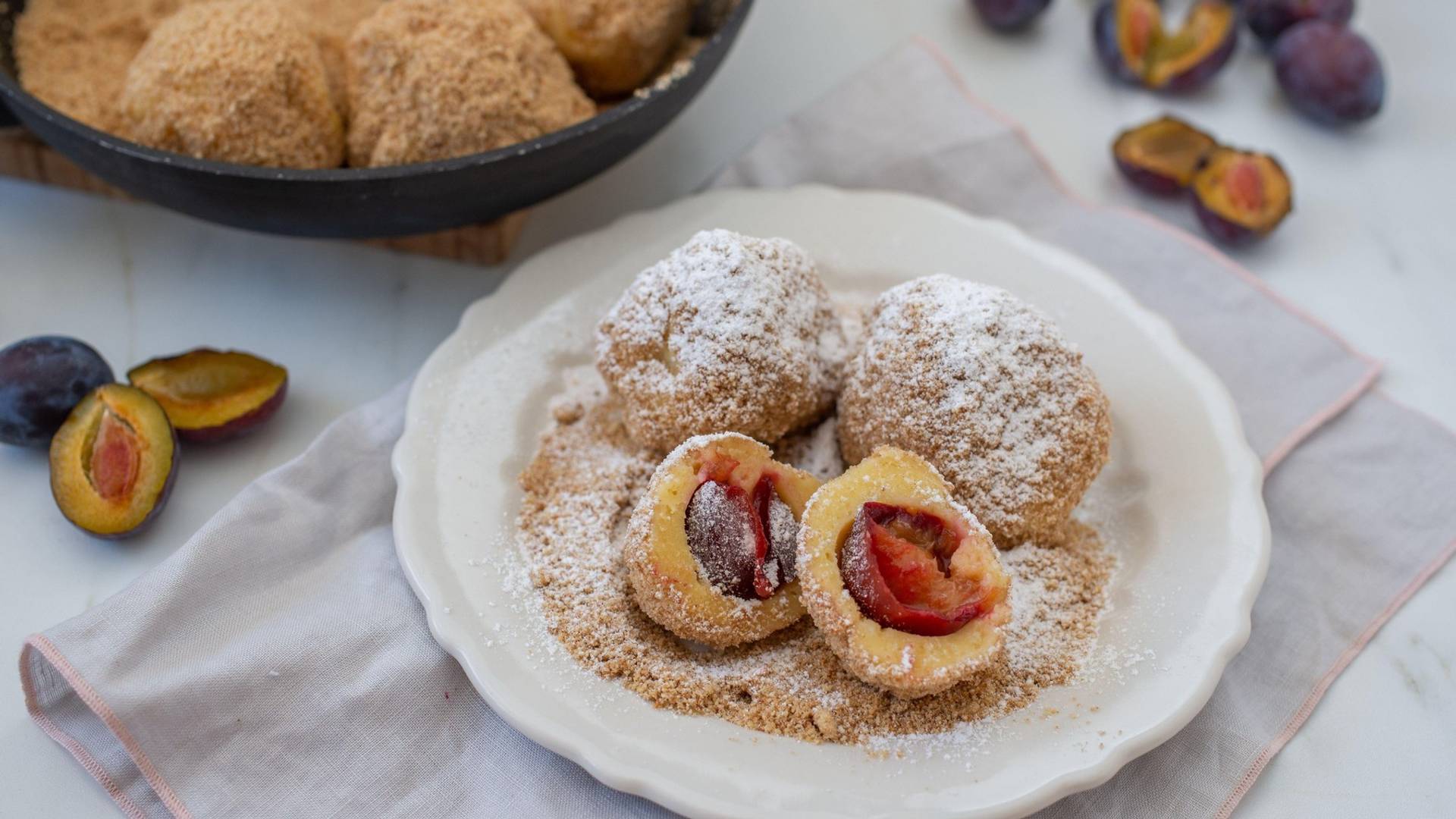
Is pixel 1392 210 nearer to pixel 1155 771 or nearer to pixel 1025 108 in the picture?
pixel 1025 108

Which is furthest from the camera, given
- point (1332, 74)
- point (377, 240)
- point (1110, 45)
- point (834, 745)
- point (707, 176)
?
point (1110, 45)

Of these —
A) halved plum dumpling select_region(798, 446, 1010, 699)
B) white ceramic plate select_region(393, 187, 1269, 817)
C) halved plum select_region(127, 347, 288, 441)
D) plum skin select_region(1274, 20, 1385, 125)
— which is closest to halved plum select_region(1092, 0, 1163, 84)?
plum skin select_region(1274, 20, 1385, 125)

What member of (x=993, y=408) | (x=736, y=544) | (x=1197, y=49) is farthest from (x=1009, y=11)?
(x=736, y=544)

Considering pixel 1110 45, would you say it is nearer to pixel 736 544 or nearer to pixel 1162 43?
pixel 1162 43

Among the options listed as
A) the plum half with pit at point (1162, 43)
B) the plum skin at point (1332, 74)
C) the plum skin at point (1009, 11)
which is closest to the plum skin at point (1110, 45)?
the plum half with pit at point (1162, 43)

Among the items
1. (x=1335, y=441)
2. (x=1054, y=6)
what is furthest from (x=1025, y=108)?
(x=1335, y=441)

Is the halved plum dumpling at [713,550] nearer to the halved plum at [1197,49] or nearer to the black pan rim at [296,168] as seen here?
the black pan rim at [296,168]

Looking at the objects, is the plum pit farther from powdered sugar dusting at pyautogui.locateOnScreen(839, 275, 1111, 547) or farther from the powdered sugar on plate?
powdered sugar dusting at pyautogui.locateOnScreen(839, 275, 1111, 547)
